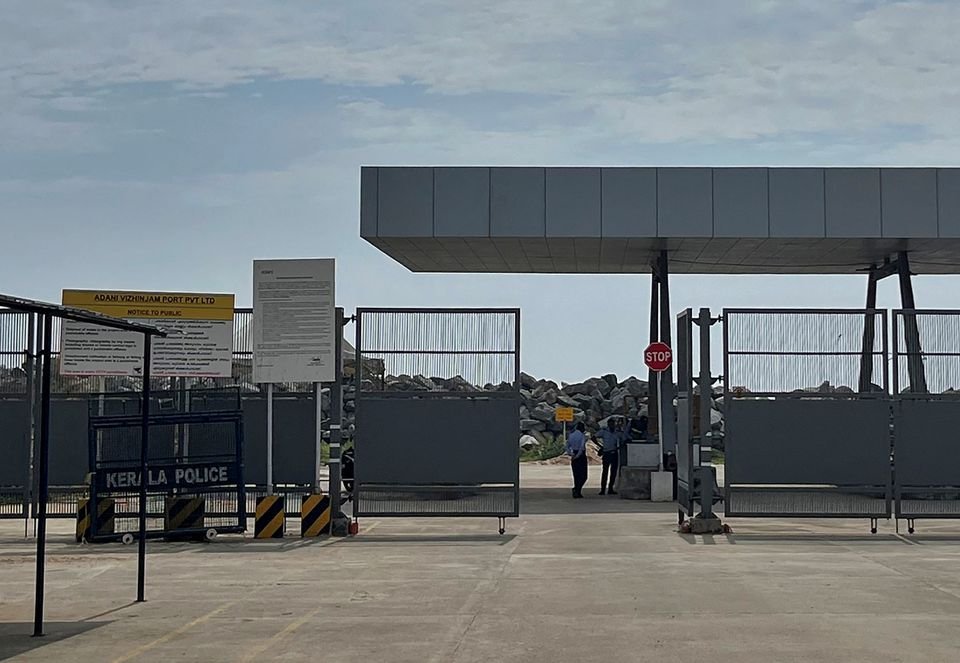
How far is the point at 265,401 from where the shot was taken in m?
18.9

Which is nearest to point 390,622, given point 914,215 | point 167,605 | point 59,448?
point 167,605

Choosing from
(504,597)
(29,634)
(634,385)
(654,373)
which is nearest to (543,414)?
(634,385)

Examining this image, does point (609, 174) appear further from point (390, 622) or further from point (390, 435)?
point (390, 622)

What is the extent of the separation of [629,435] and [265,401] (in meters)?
12.0

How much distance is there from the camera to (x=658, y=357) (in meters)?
25.7

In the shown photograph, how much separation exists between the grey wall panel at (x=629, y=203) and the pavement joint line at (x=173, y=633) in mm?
14190

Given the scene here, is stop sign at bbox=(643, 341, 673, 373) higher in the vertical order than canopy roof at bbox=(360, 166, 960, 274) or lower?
lower

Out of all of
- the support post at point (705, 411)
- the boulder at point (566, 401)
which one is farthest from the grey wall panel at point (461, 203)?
the boulder at point (566, 401)

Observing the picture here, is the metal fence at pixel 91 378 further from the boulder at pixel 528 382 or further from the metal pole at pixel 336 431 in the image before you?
the boulder at pixel 528 382

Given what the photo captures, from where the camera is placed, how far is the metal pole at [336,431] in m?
18.3

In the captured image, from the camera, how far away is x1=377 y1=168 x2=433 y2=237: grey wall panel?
2448 cm

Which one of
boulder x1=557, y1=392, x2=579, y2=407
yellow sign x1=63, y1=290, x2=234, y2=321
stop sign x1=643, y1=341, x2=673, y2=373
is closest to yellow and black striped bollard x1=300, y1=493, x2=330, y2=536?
yellow sign x1=63, y1=290, x2=234, y2=321

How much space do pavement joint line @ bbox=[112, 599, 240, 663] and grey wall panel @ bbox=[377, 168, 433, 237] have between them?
13137mm

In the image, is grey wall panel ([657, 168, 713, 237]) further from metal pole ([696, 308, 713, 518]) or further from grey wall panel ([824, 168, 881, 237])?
metal pole ([696, 308, 713, 518])
